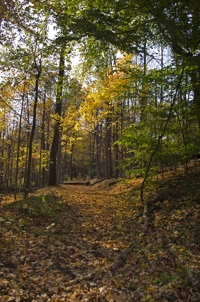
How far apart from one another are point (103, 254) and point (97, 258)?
21 centimetres

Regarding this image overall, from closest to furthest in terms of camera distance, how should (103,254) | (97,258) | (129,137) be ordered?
(97,258)
(103,254)
(129,137)

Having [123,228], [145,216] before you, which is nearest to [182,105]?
[145,216]

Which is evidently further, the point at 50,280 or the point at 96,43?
the point at 96,43

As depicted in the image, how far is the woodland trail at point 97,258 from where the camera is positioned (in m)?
2.92

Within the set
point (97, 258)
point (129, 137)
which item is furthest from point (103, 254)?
point (129, 137)

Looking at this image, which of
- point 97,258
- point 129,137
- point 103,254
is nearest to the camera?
point 97,258

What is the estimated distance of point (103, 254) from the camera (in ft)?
14.2

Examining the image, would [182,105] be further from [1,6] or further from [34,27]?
[1,6]

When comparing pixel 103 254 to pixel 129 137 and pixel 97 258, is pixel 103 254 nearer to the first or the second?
pixel 97 258

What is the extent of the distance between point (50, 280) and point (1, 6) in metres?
7.81

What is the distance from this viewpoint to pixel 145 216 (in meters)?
5.64

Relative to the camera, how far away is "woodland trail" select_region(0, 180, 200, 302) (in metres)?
2.92

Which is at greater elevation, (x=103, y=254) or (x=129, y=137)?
(x=129, y=137)

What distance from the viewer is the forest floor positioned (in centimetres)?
294
